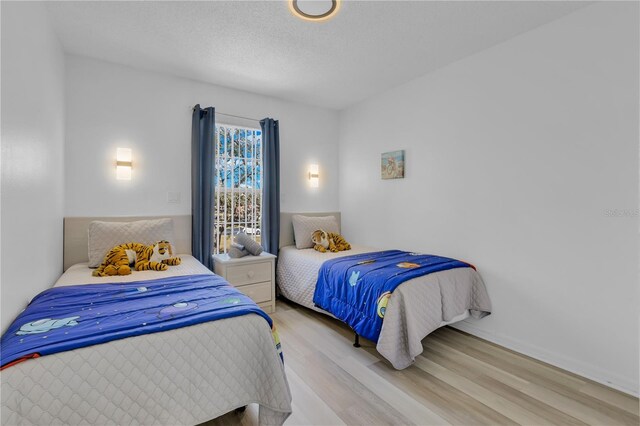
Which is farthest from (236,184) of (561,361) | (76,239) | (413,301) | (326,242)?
(561,361)

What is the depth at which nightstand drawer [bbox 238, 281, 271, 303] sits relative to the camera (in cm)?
313

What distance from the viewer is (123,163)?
9.64 feet

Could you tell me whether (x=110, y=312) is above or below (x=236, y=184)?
below

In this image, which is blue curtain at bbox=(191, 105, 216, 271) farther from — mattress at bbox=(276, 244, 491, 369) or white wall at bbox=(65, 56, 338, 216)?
mattress at bbox=(276, 244, 491, 369)

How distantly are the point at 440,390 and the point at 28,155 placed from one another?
2.81 meters

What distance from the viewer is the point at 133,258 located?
8.17ft

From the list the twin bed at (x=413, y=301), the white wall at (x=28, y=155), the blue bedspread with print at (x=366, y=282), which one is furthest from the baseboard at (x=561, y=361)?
the white wall at (x=28, y=155)

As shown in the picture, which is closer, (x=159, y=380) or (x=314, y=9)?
(x=159, y=380)

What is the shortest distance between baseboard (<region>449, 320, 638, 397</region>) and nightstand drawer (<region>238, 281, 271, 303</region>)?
1.96m

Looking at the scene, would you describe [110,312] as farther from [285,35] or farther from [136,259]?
[285,35]

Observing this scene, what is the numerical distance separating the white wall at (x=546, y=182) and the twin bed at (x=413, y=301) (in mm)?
188

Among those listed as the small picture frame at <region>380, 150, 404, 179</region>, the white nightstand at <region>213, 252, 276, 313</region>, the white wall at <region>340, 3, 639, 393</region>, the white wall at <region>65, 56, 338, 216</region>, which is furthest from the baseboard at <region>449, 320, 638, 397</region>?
the white wall at <region>65, 56, 338, 216</region>

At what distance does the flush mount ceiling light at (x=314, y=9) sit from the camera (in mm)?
2027

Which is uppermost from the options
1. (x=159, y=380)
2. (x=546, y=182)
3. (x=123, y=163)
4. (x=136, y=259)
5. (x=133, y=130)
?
(x=133, y=130)
